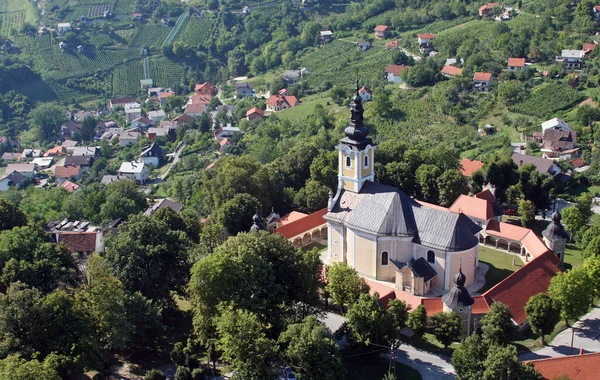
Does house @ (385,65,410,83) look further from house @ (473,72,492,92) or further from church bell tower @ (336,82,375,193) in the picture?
church bell tower @ (336,82,375,193)

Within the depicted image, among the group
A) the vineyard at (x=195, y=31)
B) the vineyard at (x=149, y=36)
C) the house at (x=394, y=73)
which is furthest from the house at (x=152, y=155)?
the vineyard at (x=149, y=36)

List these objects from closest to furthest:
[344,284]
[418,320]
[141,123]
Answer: [418,320]
[344,284]
[141,123]

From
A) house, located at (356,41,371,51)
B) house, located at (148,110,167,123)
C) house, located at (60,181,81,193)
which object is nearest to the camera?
house, located at (60,181,81,193)

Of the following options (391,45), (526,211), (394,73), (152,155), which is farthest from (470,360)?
(391,45)

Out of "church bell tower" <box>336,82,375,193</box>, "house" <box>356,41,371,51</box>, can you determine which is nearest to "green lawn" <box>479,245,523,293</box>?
"church bell tower" <box>336,82,375,193</box>

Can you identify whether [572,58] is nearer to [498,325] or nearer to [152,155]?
[152,155]
